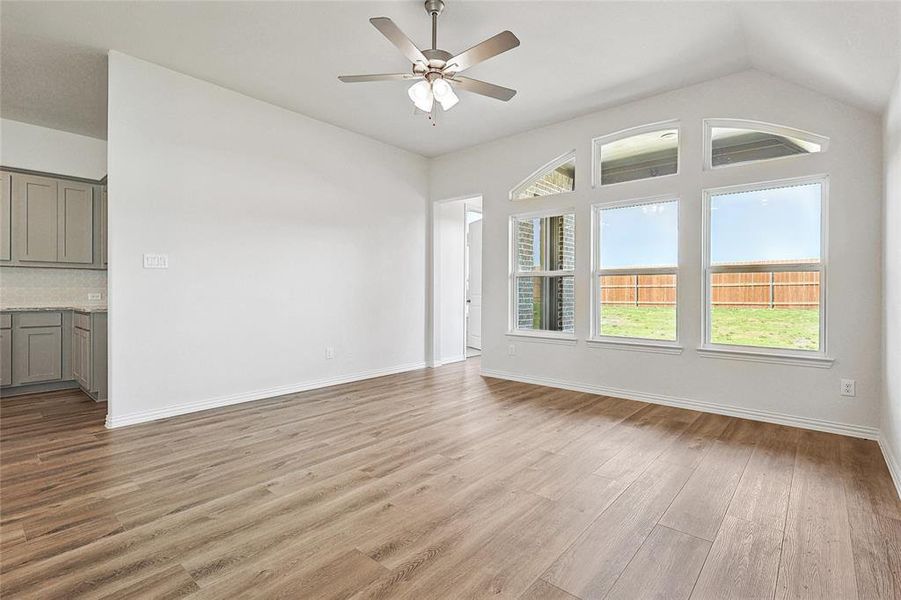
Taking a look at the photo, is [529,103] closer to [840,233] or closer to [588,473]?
[840,233]

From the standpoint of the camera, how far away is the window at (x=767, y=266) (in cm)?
350

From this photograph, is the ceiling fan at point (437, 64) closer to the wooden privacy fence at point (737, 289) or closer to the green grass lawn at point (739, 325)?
the wooden privacy fence at point (737, 289)

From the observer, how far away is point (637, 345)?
4.33 m

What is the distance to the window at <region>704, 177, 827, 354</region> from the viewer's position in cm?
350

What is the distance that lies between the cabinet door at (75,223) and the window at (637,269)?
231 inches

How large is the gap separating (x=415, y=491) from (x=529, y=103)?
12.3 feet

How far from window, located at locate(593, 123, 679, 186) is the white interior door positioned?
3800 mm

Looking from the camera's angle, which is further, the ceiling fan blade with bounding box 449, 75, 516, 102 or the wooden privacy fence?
the wooden privacy fence

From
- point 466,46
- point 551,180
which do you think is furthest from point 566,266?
point 466,46

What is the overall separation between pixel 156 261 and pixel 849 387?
5691 millimetres

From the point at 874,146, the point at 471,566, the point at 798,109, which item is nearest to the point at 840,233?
the point at 874,146

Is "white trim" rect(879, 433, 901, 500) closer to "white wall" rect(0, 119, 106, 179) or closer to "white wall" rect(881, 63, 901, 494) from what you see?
"white wall" rect(881, 63, 901, 494)

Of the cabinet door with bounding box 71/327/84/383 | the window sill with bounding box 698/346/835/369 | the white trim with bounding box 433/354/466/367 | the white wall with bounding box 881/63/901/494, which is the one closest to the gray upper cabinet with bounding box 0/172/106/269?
the cabinet door with bounding box 71/327/84/383

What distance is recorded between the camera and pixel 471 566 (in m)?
1.71
